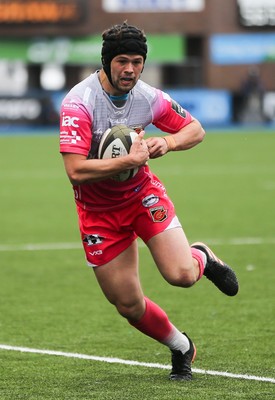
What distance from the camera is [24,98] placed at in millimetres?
39750

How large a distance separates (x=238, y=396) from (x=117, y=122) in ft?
6.17

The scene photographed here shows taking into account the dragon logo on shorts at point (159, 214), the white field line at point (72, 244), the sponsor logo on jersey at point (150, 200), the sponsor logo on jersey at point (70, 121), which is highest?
the sponsor logo on jersey at point (70, 121)

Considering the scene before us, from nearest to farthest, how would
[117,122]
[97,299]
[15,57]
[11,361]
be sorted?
[117,122]
[11,361]
[97,299]
[15,57]

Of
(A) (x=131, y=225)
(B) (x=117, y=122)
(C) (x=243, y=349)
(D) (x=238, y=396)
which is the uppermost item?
(B) (x=117, y=122)

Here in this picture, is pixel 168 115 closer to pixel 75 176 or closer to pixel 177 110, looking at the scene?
pixel 177 110

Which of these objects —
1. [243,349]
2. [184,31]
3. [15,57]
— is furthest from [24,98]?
[243,349]

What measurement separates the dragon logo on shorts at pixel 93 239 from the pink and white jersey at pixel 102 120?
182 mm

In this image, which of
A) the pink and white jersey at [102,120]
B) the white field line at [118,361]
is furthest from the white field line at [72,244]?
the pink and white jersey at [102,120]

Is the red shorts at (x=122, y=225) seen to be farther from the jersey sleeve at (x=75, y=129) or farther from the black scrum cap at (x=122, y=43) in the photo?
the black scrum cap at (x=122, y=43)

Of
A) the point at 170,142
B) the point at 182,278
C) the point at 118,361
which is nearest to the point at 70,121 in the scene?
the point at 170,142

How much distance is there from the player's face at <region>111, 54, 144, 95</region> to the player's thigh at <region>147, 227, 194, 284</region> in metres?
0.98

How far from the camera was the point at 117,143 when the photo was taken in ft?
24.5

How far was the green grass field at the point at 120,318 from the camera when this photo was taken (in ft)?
25.0

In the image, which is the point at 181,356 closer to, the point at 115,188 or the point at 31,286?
the point at 115,188
